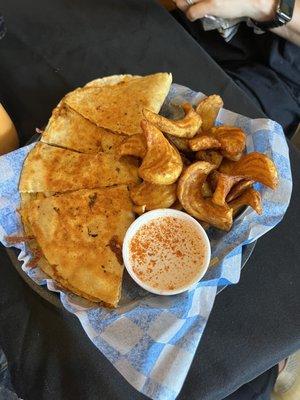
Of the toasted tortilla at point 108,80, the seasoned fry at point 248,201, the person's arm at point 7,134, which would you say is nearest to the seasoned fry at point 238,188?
the seasoned fry at point 248,201

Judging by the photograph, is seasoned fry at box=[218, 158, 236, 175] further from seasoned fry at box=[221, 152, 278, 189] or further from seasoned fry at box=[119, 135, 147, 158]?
seasoned fry at box=[119, 135, 147, 158]

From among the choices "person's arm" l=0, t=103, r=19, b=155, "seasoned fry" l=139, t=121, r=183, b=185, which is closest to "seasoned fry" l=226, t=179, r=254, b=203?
"seasoned fry" l=139, t=121, r=183, b=185

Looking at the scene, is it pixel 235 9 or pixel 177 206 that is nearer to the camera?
pixel 177 206

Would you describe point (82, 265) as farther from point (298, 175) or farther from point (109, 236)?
point (298, 175)

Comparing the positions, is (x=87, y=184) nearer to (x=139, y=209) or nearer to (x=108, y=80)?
(x=139, y=209)

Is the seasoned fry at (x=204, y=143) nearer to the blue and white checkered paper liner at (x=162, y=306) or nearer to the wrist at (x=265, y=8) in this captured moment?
the blue and white checkered paper liner at (x=162, y=306)

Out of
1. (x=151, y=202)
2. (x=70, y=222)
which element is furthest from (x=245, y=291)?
(x=70, y=222)

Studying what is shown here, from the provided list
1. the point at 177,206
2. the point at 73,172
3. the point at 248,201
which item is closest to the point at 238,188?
the point at 248,201
